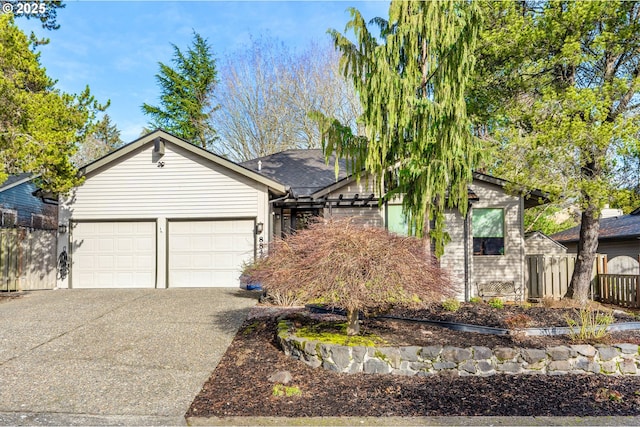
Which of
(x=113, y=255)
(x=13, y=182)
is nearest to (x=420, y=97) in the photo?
(x=113, y=255)

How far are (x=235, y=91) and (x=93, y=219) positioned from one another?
1585cm

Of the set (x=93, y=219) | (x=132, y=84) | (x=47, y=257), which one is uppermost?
(x=132, y=84)

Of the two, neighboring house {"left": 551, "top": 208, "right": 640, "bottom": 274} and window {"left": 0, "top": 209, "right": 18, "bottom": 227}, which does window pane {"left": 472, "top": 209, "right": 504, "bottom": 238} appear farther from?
window {"left": 0, "top": 209, "right": 18, "bottom": 227}

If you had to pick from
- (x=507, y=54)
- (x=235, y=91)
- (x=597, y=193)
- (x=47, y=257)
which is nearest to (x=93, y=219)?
(x=47, y=257)

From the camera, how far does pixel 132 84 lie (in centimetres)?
1962

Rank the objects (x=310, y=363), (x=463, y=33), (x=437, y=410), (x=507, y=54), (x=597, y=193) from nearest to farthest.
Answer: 1. (x=437, y=410)
2. (x=310, y=363)
3. (x=463, y=33)
4. (x=597, y=193)
5. (x=507, y=54)

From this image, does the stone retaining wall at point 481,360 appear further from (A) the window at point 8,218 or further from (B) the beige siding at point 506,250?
(A) the window at point 8,218

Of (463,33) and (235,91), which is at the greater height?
(235,91)

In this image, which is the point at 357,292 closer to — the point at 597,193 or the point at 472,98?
the point at 597,193

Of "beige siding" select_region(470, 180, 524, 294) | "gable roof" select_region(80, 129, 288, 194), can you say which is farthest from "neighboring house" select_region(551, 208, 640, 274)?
"gable roof" select_region(80, 129, 288, 194)

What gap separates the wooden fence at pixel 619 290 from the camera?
11.3 metres

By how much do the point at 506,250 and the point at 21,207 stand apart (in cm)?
1863

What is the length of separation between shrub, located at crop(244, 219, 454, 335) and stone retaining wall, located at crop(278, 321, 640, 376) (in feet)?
2.04

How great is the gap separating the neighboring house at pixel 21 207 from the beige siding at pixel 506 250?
15392mm
